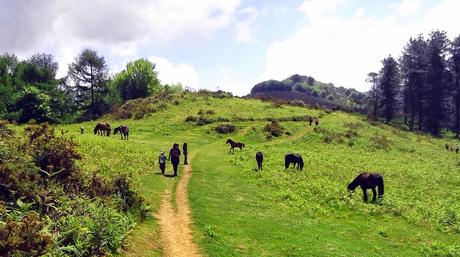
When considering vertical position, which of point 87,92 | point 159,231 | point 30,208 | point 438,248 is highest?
point 87,92

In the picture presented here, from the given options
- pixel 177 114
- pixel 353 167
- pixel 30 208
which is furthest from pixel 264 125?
pixel 30 208

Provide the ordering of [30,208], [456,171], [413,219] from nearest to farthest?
[30,208], [413,219], [456,171]

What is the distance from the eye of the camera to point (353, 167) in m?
44.6

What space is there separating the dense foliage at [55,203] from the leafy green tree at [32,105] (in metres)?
59.4

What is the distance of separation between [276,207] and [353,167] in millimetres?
20902

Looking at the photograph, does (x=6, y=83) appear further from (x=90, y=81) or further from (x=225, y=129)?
(x=225, y=129)

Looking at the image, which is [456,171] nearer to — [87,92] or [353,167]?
[353,167]

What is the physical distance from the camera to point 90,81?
103938mm

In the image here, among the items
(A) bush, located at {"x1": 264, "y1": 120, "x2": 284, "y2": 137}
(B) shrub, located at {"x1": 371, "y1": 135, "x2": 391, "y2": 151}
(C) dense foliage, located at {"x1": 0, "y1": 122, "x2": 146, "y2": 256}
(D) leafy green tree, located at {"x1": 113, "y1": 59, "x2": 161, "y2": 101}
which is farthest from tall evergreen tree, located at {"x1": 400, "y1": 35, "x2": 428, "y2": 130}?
(C) dense foliage, located at {"x1": 0, "y1": 122, "x2": 146, "y2": 256}

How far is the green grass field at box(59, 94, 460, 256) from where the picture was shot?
64.4ft

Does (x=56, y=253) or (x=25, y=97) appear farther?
(x=25, y=97)

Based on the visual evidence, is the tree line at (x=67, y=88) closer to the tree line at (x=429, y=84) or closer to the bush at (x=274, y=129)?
the bush at (x=274, y=129)

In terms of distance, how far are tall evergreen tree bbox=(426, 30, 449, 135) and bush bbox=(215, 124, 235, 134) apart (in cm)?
5214

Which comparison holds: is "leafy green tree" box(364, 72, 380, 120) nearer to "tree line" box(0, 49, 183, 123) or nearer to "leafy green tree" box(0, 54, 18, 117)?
"tree line" box(0, 49, 183, 123)
